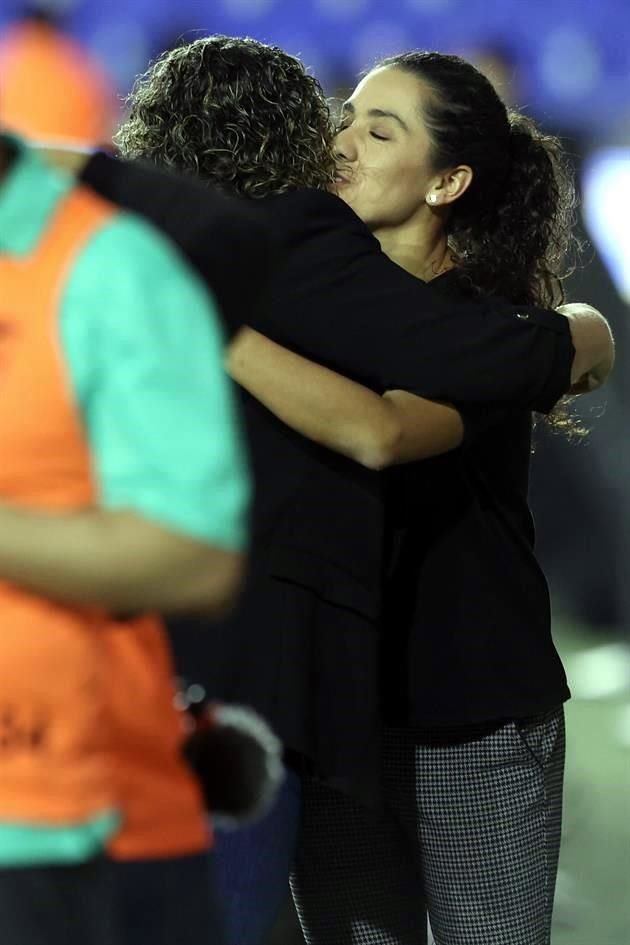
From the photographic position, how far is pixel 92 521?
0.88 m

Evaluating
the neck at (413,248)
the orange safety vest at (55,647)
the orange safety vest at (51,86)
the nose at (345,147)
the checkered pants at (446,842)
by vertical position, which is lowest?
the checkered pants at (446,842)

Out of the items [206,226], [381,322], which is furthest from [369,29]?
[206,226]

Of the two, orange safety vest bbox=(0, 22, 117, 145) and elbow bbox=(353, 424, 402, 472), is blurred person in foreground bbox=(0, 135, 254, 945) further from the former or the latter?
orange safety vest bbox=(0, 22, 117, 145)

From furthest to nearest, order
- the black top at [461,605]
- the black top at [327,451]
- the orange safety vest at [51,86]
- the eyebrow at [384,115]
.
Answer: the orange safety vest at [51,86]
the eyebrow at [384,115]
the black top at [461,605]
the black top at [327,451]

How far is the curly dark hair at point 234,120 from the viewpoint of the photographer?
1.47m

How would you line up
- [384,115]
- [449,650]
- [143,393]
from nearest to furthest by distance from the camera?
[143,393]
[449,650]
[384,115]

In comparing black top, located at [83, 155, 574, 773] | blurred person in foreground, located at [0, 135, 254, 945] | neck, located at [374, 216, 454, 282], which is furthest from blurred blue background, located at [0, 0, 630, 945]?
blurred person in foreground, located at [0, 135, 254, 945]

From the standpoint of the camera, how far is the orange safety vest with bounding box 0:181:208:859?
88 cm

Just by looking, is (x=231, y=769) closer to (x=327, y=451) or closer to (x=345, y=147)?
(x=327, y=451)

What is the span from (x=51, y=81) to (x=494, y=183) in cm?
135

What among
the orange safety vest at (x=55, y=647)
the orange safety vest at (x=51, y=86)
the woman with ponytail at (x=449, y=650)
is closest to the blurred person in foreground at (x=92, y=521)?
the orange safety vest at (x=55, y=647)

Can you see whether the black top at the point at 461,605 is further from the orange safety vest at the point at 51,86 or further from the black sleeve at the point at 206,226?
the orange safety vest at the point at 51,86

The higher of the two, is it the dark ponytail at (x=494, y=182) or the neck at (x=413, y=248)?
the dark ponytail at (x=494, y=182)

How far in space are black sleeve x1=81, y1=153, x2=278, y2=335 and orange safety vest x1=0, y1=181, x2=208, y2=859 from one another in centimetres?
7
